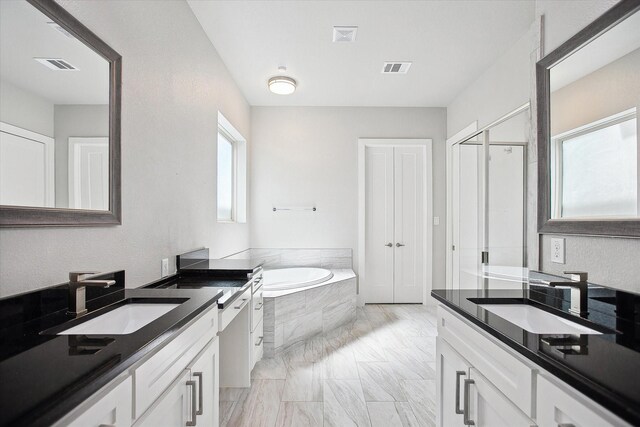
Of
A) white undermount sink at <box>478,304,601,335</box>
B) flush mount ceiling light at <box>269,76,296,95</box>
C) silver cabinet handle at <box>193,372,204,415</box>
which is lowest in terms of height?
silver cabinet handle at <box>193,372,204,415</box>

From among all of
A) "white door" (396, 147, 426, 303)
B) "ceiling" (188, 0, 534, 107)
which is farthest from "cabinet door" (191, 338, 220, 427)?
"white door" (396, 147, 426, 303)

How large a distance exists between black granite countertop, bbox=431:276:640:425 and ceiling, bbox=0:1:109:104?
1.68 meters

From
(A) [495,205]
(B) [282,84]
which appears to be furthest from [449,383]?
(B) [282,84]

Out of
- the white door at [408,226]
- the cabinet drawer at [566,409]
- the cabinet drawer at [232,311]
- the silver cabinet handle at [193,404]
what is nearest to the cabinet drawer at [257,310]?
the cabinet drawer at [232,311]

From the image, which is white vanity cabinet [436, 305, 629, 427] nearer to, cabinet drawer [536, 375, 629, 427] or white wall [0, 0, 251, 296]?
cabinet drawer [536, 375, 629, 427]

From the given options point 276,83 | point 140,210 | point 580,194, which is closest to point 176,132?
point 140,210

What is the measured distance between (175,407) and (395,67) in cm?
332

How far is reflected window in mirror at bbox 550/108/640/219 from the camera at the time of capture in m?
1.26

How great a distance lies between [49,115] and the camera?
44.1 inches

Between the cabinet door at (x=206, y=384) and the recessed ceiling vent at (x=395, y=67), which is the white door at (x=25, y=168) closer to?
the cabinet door at (x=206, y=384)

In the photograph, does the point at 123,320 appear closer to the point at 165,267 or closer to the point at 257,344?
the point at 165,267

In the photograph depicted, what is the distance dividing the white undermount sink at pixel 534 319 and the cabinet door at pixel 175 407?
122 cm

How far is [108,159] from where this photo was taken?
144 centimetres

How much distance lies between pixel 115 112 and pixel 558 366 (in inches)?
72.5
